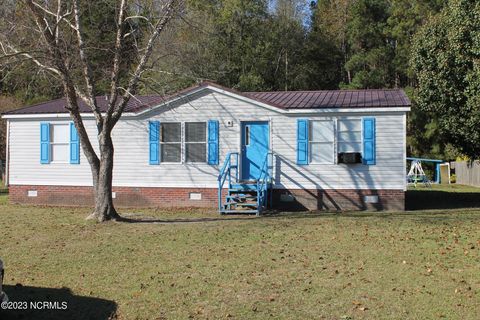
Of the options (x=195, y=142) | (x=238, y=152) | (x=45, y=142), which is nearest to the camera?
(x=238, y=152)

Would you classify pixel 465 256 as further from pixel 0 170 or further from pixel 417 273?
pixel 0 170

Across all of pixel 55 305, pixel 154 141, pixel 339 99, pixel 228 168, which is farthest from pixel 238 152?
pixel 55 305

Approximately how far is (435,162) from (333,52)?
427 inches

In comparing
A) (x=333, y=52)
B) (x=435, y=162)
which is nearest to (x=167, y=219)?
(x=435, y=162)

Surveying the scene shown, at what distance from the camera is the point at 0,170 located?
39.3 m

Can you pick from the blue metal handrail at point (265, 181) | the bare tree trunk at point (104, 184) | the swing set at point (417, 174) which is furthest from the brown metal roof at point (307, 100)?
the swing set at point (417, 174)

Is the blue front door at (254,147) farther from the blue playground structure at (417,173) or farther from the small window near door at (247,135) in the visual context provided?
the blue playground structure at (417,173)

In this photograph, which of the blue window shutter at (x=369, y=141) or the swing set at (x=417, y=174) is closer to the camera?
the blue window shutter at (x=369, y=141)

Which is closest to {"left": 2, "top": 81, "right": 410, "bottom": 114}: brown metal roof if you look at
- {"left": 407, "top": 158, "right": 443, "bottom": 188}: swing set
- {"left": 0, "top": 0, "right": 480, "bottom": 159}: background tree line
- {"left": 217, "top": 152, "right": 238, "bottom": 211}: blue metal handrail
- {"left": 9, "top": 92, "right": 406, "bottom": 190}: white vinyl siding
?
{"left": 9, "top": 92, "right": 406, "bottom": 190}: white vinyl siding

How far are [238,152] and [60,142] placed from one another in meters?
6.05

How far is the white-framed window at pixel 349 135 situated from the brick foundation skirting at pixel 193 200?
1287mm

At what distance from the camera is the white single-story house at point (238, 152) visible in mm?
16016

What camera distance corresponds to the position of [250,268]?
8.36 m

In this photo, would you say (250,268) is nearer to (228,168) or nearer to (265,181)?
(265,181)
